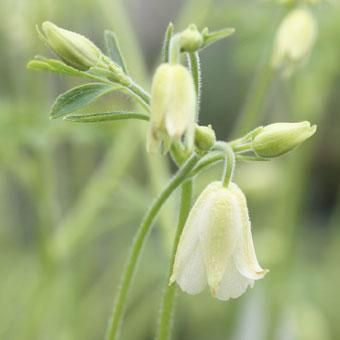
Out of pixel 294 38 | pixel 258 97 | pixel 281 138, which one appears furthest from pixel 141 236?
pixel 258 97

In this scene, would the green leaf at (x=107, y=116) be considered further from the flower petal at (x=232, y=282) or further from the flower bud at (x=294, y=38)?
the flower bud at (x=294, y=38)

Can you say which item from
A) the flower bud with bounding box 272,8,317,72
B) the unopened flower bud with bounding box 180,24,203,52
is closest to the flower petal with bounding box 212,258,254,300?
the unopened flower bud with bounding box 180,24,203,52

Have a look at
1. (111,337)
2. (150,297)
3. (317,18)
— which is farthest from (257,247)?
(111,337)

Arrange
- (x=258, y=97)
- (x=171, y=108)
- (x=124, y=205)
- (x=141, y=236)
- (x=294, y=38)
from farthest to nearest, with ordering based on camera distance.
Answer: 1. (x=124, y=205)
2. (x=258, y=97)
3. (x=294, y=38)
4. (x=141, y=236)
5. (x=171, y=108)

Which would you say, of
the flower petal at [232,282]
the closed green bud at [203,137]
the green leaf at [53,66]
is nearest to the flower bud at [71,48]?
the green leaf at [53,66]

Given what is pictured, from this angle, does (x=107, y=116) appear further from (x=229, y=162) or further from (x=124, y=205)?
(x=124, y=205)

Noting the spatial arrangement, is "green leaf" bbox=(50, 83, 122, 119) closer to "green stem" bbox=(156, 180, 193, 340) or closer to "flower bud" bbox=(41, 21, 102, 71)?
"flower bud" bbox=(41, 21, 102, 71)
